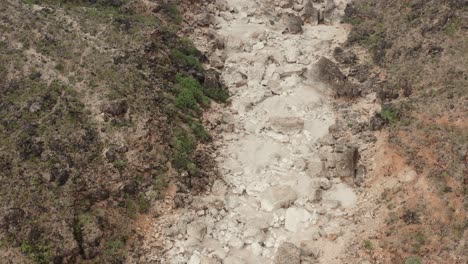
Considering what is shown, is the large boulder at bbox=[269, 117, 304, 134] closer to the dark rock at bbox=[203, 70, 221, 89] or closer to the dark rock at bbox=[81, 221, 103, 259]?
the dark rock at bbox=[203, 70, 221, 89]

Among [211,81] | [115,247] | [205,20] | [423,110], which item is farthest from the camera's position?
[205,20]

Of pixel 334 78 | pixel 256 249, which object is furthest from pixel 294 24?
pixel 256 249

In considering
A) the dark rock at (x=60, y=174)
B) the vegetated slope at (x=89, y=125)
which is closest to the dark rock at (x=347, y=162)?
the vegetated slope at (x=89, y=125)

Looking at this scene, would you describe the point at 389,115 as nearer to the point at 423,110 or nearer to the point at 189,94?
the point at 423,110

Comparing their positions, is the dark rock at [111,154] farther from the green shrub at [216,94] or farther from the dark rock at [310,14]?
the dark rock at [310,14]

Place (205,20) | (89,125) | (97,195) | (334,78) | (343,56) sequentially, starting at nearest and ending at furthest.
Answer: (97,195)
(89,125)
(334,78)
(343,56)
(205,20)

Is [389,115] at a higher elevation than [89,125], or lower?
higher

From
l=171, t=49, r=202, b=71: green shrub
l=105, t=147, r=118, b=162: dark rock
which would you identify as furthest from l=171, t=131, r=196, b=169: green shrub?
l=171, t=49, r=202, b=71: green shrub
